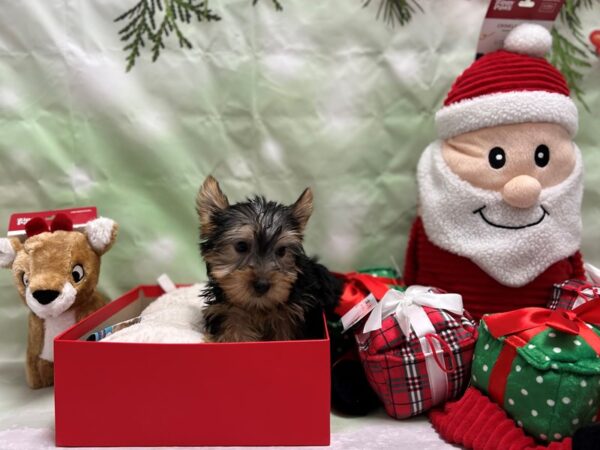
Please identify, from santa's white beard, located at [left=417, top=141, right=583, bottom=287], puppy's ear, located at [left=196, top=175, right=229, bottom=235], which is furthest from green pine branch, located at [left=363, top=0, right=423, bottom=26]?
puppy's ear, located at [left=196, top=175, right=229, bottom=235]

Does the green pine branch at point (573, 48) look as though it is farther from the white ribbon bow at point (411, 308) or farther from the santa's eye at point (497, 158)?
the white ribbon bow at point (411, 308)

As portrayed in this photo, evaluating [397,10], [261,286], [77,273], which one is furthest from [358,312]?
[397,10]

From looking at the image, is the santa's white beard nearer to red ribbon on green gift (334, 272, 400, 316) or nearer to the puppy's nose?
red ribbon on green gift (334, 272, 400, 316)

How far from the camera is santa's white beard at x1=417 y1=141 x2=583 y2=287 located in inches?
55.4

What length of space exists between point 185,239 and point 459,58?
1137mm

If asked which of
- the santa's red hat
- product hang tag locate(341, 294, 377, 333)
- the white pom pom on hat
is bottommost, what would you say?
product hang tag locate(341, 294, 377, 333)

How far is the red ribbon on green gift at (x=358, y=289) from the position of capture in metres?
1.48

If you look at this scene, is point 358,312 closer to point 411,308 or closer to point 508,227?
point 411,308

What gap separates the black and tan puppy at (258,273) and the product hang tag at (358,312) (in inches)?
2.8

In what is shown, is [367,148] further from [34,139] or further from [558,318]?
[34,139]

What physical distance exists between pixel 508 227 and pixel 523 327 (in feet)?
1.16

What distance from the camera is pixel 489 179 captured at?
4.67 ft

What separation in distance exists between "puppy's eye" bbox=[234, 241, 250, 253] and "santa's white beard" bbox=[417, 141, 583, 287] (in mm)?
579

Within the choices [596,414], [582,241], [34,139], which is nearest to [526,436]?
[596,414]
